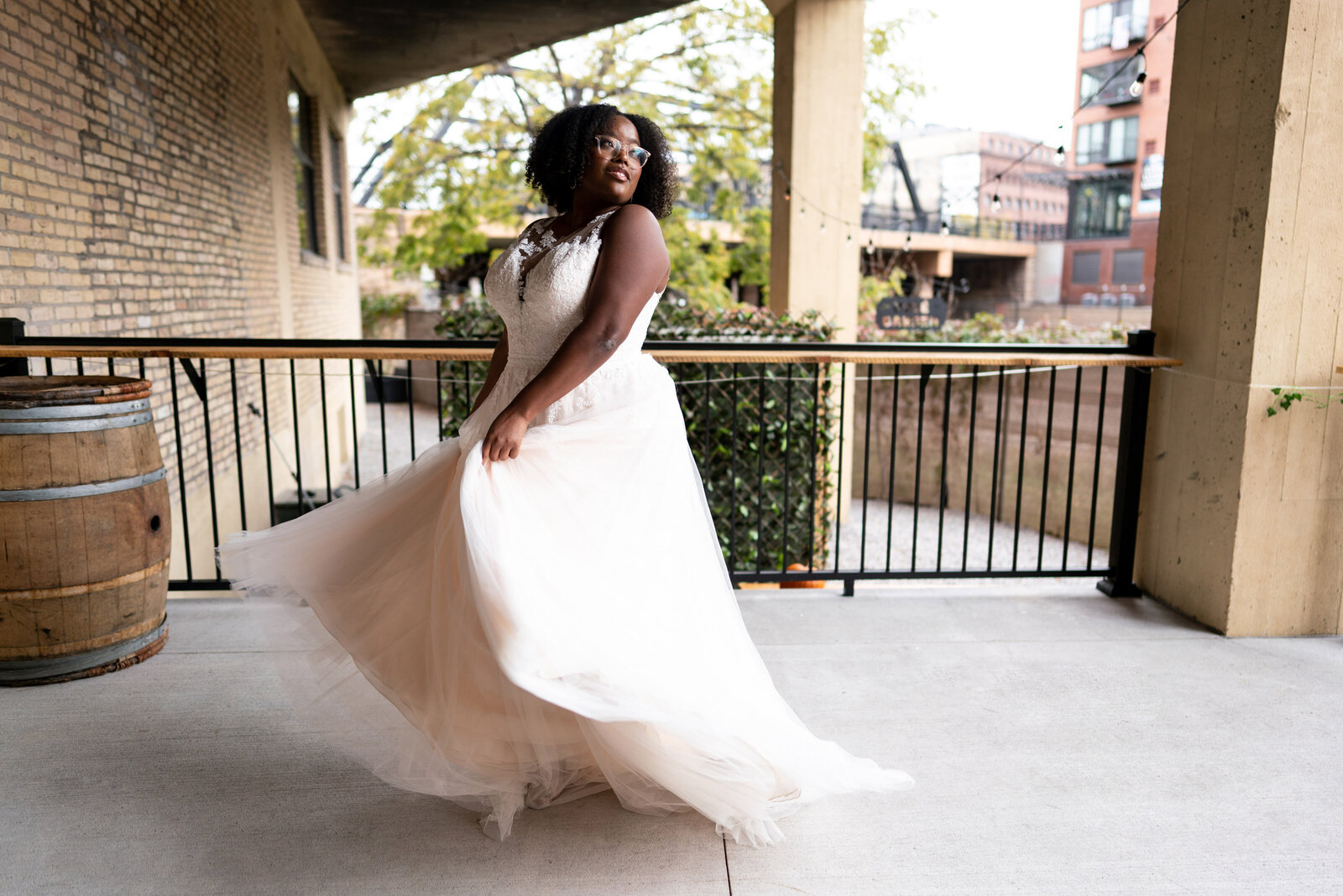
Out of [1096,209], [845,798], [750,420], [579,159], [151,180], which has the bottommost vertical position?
[845,798]

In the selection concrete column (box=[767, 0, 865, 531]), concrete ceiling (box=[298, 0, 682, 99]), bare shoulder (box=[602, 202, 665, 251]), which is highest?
concrete ceiling (box=[298, 0, 682, 99])

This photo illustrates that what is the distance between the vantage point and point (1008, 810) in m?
2.10

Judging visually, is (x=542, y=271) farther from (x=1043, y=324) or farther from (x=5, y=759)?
(x=1043, y=324)

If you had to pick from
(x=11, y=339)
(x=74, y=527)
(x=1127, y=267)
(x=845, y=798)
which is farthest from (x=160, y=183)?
(x=1127, y=267)

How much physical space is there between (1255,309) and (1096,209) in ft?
89.9

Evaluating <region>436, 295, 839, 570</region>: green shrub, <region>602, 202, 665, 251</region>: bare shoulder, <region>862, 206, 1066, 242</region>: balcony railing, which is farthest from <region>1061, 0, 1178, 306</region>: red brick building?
<region>602, 202, 665, 251</region>: bare shoulder

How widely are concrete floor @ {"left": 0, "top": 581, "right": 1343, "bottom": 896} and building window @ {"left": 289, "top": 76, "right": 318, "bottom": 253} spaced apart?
24.7 ft

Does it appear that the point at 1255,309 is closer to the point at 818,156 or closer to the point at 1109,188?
the point at 818,156

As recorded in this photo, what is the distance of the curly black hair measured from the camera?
1.99 m

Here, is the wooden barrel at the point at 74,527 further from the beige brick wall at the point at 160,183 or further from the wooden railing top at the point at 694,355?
the beige brick wall at the point at 160,183

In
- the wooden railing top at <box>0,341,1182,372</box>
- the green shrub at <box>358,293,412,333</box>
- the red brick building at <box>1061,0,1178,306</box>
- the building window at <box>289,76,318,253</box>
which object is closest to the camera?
the wooden railing top at <box>0,341,1182,372</box>

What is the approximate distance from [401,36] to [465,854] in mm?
9230

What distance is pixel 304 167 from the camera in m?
10.1

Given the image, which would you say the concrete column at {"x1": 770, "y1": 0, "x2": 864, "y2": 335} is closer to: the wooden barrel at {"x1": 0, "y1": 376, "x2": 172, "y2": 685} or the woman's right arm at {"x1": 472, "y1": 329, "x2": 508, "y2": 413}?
the woman's right arm at {"x1": 472, "y1": 329, "x2": 508, "y2": 413}
